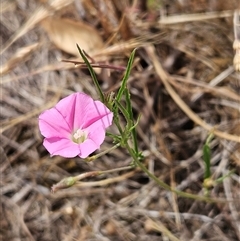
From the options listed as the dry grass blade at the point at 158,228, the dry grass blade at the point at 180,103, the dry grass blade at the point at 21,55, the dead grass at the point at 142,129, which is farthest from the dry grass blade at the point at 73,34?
the dry grass blade at the point at 158,228

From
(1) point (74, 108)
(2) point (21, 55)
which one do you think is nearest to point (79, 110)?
(1) point (74, 108)

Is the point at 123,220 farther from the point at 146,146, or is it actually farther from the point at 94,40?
the point at 94,40

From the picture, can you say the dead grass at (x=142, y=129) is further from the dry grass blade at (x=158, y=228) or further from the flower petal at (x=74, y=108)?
the flower petal at (x=74, y=108)

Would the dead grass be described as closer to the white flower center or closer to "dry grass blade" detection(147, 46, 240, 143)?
"dry grass blade" detection(147, 46, 240, 143)

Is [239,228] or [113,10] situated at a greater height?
[113,10]

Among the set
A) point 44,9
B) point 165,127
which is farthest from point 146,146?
point 44,9

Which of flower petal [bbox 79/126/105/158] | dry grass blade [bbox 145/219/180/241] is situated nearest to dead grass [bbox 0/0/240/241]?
dry grass blade [bbox 145/219/180/241]
